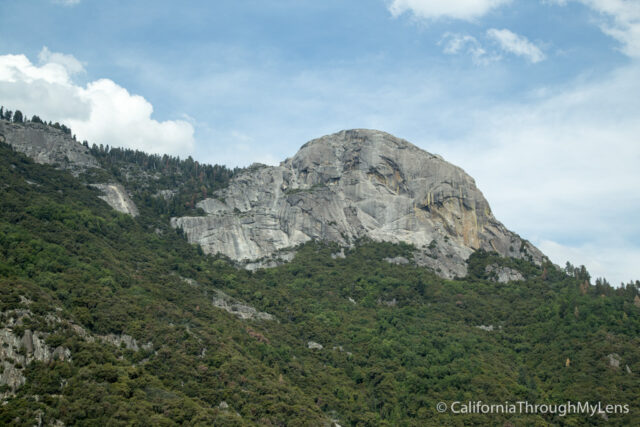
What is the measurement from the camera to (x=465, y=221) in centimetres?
15038

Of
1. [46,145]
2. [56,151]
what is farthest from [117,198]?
[46,145]

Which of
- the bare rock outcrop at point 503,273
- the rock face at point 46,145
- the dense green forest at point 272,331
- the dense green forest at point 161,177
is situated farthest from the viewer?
the dense green forest at point 161,177

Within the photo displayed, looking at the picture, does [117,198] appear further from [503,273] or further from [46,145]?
[503,273]

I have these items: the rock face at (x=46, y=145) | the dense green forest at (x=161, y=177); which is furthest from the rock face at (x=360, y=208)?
the rock face at (x=46, y=145)

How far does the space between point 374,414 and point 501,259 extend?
69.5m

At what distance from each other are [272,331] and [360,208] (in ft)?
199

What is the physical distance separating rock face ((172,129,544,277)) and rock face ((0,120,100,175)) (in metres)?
27.3

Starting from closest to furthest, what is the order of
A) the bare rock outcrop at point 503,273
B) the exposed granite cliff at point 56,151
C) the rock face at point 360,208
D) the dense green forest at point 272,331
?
the dense green forest at point 272,331 → the exposed granite cliff at point 56,151 → the bare rock outcrop at point 503,273 → the rock face at point 360,208

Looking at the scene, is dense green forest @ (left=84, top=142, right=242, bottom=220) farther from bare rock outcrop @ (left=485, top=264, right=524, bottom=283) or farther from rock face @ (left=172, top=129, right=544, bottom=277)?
bare rock outcrop @ (left=485, top=264, right=524, bottom=283)

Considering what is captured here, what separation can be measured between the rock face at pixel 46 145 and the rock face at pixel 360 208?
27304 millimetres

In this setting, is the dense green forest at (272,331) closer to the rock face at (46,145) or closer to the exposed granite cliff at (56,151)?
the exposed granite cliff at (56,151)

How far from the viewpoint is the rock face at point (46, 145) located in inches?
5236

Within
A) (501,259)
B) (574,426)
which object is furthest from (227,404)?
(501,259)

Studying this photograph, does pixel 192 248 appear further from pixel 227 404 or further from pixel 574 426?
pixel 574 426
